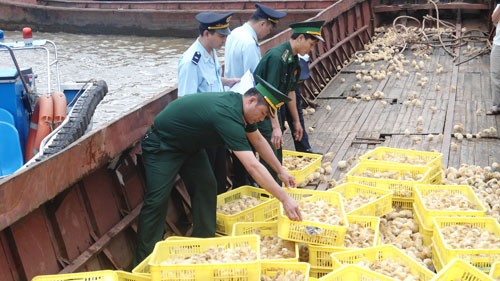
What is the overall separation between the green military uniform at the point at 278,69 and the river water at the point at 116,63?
26.8 ft

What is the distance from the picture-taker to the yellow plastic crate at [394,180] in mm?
5645

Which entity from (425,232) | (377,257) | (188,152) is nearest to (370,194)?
(425,232)

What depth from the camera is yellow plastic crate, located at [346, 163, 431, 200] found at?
18.5 ft

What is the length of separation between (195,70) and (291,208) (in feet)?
5.20

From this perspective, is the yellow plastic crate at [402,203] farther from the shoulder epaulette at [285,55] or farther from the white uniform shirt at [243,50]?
the white uniform shirt at [243,50]

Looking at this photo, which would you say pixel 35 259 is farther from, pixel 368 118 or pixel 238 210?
pixel 368 118

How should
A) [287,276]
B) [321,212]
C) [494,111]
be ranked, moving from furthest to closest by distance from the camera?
1. [494,111]
2. [321,212]
3. [287,276]

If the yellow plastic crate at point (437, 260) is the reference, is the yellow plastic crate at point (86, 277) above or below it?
above

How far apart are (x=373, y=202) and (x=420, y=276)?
117 cm

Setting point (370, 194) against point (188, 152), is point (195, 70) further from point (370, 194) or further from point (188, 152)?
point (370, 194)

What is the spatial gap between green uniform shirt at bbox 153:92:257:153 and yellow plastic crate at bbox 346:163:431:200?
1.54m

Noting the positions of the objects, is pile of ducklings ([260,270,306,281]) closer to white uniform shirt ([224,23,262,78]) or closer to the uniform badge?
the uniform badge

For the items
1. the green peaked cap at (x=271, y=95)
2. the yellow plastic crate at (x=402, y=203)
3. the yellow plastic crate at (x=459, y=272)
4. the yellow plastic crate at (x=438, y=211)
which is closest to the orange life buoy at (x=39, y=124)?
the green peaked cap at (x=271, y=95)

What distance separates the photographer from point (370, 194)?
5594mm
